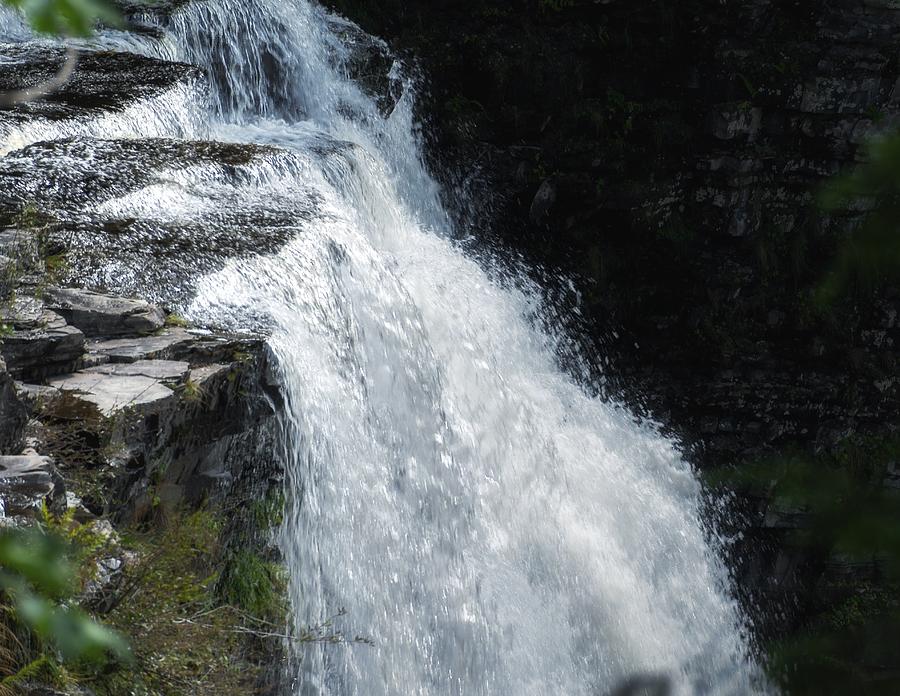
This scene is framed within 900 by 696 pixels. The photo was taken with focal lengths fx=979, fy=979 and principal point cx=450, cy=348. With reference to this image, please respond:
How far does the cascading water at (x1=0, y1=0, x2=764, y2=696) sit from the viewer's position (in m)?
5.65

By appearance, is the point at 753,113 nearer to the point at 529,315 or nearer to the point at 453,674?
the point at 529,315

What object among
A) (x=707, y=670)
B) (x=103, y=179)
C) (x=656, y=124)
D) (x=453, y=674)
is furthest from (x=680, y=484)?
(x=103, y=179)

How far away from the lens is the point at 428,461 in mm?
6465

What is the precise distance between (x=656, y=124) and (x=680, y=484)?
4.78 metres

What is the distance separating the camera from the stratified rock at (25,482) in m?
3.47

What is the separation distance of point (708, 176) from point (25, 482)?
9865 mm

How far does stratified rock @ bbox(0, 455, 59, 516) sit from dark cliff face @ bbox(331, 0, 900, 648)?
828 cm

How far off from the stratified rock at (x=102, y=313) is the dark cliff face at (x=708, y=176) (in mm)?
6776

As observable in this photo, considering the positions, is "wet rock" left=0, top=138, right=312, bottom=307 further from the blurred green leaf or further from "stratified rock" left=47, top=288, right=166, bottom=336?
the blurred green leaf

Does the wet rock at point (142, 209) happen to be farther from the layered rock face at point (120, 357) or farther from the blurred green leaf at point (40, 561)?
the blurred green leaf at point (40, 561)

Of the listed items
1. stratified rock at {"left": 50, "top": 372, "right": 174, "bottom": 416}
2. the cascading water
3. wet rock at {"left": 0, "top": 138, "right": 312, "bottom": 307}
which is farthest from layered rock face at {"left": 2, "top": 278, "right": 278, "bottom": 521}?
wet rock at {"left": 0, "top": 138, "right": 312, "bottom": 307}

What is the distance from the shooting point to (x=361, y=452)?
5879 mm

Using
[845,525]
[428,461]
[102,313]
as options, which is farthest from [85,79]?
[845,525]

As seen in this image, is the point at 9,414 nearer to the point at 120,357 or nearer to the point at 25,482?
the point at 25,482
